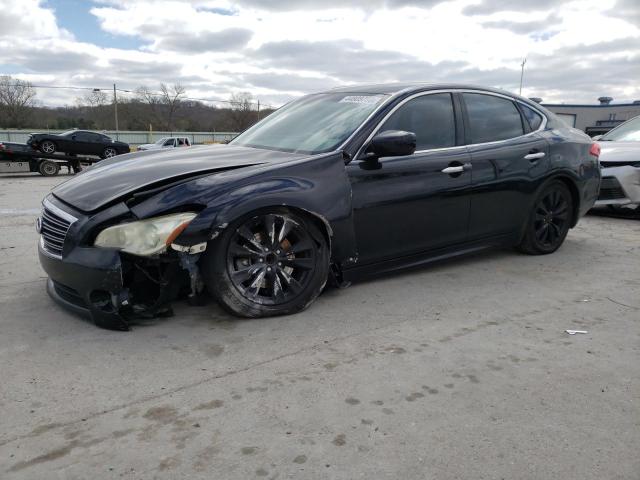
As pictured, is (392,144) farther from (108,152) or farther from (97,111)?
(97,111)

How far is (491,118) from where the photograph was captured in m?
4.89

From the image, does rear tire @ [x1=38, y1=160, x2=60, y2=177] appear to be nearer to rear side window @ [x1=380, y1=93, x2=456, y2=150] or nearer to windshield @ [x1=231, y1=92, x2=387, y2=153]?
windshield @ [x1=231, y1=92, x2=387, y2=153]

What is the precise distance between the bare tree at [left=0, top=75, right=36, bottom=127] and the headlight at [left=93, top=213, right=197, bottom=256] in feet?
200

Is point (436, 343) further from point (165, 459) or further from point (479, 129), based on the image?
point (479, 129)

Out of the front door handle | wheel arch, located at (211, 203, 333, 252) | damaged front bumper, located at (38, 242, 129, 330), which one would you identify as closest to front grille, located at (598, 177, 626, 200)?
the front door handle

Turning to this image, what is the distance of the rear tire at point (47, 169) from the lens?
18453 millimetres

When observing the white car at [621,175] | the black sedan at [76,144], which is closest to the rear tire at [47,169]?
the black sedan at [76,144]

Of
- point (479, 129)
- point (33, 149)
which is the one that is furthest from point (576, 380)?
point (33, 149)

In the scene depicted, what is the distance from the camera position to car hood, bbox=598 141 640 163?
25.1 feet

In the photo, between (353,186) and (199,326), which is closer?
(199,326)

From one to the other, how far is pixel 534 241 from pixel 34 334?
173 inches

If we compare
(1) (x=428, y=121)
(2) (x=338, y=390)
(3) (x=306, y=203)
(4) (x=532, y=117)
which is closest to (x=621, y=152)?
(4) (x=532, y=117)

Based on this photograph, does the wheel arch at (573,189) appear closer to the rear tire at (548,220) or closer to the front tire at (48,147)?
the rear tire at (548,220)

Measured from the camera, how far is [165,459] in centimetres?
215
